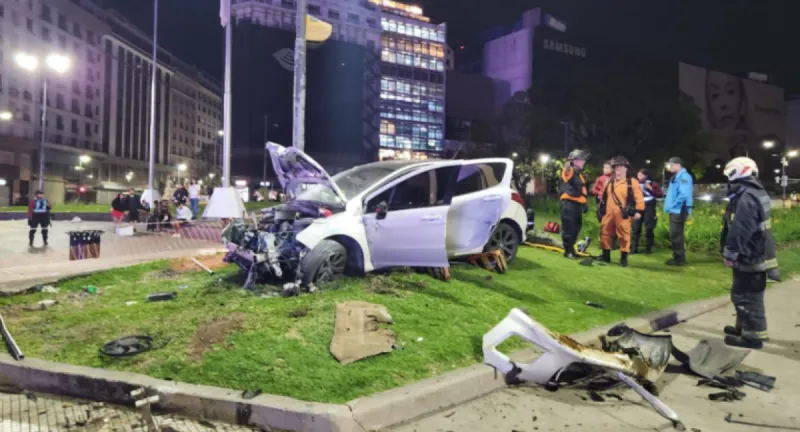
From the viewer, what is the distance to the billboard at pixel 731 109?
328ft

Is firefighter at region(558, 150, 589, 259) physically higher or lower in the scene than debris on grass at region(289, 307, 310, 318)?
higher

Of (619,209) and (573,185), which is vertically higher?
(573,185)

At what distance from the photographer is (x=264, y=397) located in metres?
3.71

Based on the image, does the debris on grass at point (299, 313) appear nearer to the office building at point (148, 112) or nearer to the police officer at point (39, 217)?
the police officer at point (39, 217)

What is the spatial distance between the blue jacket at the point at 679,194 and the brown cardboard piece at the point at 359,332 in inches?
278

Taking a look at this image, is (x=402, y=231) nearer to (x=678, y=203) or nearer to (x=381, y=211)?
(x=381, y=211)

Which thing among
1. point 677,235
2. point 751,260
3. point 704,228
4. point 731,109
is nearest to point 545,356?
point 751,260

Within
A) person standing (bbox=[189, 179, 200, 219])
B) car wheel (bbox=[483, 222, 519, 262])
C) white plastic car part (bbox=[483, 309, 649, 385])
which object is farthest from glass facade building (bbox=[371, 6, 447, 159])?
white plastic car part (bbox=[483, 309, 649, 385])

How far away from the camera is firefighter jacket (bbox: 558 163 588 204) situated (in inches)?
375

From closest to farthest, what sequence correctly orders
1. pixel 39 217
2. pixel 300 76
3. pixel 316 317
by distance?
pixel 316 317, pixel 300 76, pixel 39 217

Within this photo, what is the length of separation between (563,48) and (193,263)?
90.6m

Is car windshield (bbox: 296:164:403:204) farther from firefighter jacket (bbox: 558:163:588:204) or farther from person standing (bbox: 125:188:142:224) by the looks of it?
person standing (bbox: 125:188:142:224)

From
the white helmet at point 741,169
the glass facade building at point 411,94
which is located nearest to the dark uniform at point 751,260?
the white helmet at point 741,169

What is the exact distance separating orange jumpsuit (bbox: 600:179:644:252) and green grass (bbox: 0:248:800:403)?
0.74 meters
